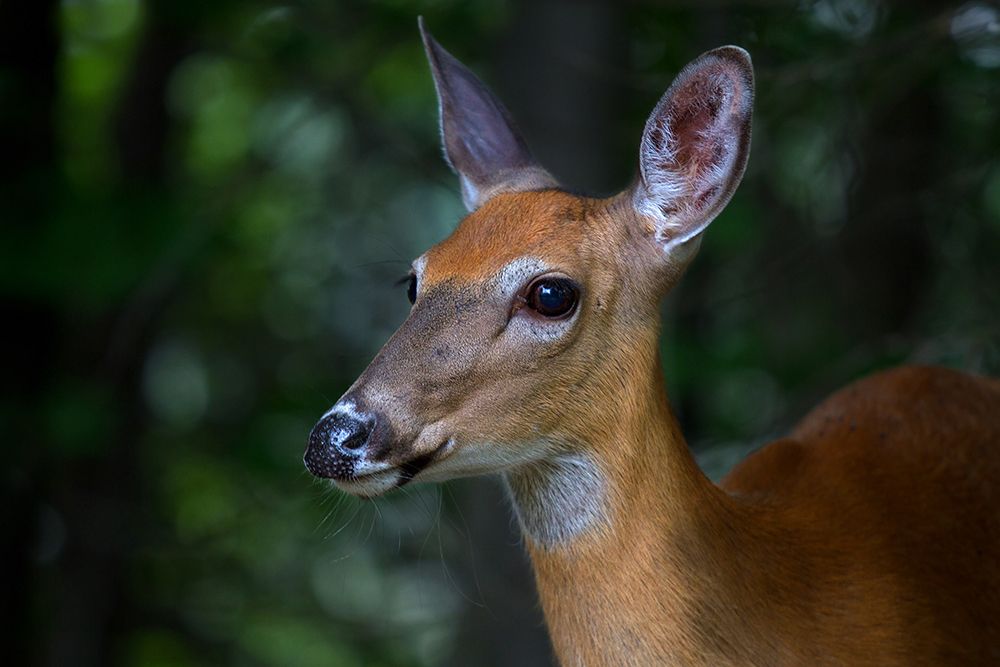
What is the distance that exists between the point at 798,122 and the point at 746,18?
5.74 feet

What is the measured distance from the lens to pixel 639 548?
345cm

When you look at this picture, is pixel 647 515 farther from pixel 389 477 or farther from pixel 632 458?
pixel 389 477

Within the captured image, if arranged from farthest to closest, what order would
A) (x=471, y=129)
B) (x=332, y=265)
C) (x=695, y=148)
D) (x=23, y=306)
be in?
(x=332, y=265), (x=23, y=306), (x=471, y=129), (x=695, y=148)

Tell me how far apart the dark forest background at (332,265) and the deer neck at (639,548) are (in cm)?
58

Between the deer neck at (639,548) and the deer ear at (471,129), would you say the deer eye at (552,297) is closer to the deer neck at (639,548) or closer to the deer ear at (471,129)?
the deer neck at (639,548)

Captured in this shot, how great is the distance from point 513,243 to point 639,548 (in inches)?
33.0

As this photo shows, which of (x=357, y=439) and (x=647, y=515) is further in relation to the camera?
(x=647, y=515)

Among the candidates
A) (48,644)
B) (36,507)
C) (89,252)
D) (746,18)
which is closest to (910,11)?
(746,18)

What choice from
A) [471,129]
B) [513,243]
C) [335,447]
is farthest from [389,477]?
[471,129]

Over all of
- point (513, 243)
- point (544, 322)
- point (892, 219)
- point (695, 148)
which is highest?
point (695, 148)

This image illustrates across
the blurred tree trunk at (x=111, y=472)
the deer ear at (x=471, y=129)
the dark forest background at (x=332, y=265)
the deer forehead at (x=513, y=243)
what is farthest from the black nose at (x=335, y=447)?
the blurred tree trunk at (x=111, y=472)

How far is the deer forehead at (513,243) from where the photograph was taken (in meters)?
3.53

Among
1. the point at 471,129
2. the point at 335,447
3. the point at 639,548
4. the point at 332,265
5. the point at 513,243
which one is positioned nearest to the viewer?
the point at 335,447

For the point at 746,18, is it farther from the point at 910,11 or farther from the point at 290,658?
the point at 290,658
